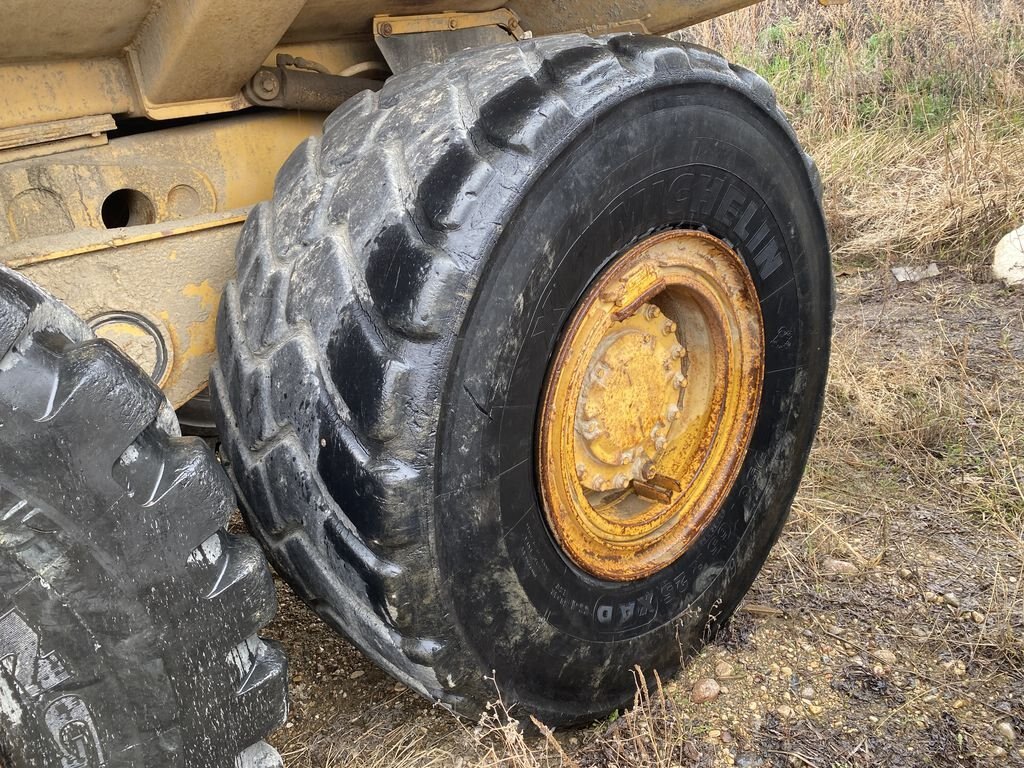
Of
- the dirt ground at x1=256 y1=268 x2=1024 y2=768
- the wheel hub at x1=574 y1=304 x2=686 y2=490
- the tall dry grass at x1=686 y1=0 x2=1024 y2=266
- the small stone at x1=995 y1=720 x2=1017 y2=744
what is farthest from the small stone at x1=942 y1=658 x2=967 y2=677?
the tall dry grass at x1=686 y1=0 x2=1024 y2=266

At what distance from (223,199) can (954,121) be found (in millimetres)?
4912

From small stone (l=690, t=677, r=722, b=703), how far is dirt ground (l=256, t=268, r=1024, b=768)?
0.04ft

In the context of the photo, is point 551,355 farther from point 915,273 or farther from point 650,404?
point 915,273

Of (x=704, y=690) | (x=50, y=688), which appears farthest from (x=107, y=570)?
(x=704, y=690)

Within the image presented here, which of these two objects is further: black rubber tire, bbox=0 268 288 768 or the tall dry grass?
the tall dry grass

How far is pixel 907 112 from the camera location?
5762 mm

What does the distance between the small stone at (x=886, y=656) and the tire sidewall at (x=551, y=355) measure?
13.0 inches

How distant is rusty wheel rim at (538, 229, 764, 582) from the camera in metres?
1.57

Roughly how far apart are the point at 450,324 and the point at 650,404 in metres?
0.62

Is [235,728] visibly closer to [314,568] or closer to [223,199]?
[314,568]

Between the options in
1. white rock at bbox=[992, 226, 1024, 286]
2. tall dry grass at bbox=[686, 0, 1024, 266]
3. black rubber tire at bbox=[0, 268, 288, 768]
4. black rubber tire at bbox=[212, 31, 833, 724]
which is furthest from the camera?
tall dry grass at bbox=[686, 0, 1024, 266]

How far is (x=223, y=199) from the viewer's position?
166 centimetres

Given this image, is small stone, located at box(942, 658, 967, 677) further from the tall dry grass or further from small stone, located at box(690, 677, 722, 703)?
the tall dry grass

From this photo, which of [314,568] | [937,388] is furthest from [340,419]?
[937,388]
